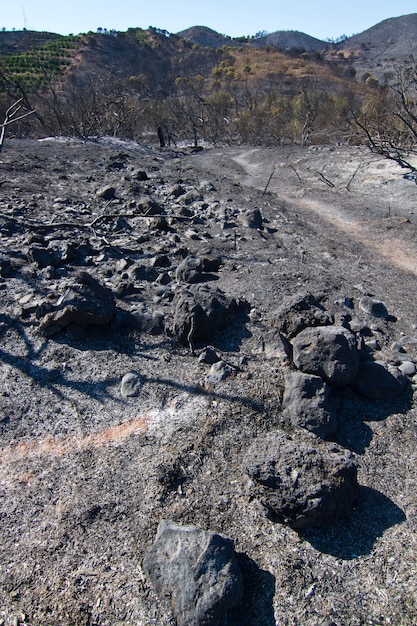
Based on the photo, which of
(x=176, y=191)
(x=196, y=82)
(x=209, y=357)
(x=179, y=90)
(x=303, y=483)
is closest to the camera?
(x=303, y=483)

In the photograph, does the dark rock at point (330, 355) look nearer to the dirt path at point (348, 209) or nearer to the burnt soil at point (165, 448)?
the burnt soil at point (165, 448)

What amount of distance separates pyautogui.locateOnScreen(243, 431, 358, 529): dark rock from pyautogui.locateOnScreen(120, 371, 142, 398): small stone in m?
0.98

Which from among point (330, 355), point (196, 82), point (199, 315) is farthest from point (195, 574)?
point (196, 82)

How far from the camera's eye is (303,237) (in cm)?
664

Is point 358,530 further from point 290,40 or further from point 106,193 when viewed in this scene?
point 290,40

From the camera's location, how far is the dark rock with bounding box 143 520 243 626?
190 centimetres

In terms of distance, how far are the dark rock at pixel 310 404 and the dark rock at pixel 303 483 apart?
1.10 feet

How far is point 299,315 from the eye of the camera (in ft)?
11.8

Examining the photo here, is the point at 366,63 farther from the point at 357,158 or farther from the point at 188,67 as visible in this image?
the point at 357,158

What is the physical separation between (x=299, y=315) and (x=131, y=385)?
1.32m

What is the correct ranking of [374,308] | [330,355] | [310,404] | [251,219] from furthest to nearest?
[251,219] → [374,308] → [330,355] → [310,404]

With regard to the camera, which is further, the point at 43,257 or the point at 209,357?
the point at 43,257

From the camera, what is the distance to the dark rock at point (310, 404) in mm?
2826

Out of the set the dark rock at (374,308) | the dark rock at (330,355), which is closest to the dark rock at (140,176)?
the dark rock at (374,308)
